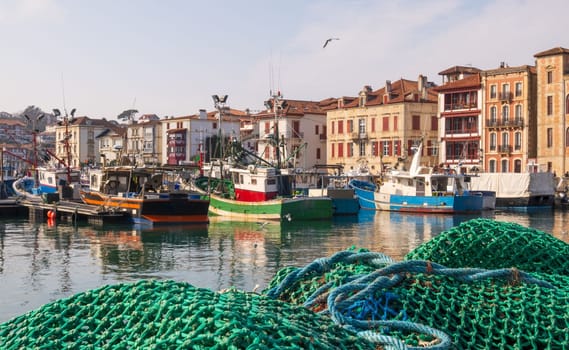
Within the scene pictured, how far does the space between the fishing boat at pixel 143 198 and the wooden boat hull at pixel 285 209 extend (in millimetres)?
3407

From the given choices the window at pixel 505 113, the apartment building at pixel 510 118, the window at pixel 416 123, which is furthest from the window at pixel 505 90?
the window at pixel 416 123

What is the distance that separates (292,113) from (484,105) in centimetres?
2198

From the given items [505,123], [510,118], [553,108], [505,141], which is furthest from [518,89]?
[505,141]

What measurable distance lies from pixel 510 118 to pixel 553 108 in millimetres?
3877

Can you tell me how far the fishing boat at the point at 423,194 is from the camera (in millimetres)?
47562

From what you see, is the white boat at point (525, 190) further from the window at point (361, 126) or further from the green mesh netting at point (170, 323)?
the green mesh netting at point (170, 323)

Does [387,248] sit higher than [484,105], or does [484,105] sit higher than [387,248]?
[484,105]

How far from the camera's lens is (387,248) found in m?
27.9

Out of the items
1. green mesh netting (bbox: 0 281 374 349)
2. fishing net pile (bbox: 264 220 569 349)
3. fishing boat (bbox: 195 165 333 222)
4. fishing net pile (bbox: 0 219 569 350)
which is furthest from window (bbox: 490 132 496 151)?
green mesh netting (bbox: 0 281 374 349)

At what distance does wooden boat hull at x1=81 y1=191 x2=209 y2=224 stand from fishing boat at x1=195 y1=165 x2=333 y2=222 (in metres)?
4.67

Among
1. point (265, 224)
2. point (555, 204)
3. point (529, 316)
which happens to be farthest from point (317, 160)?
point (529, 316)

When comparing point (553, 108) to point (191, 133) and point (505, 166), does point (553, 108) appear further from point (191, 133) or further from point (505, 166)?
point (191, 133)

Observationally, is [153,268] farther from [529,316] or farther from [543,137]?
[543,137]

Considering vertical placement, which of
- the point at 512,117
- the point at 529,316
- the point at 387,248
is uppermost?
the point at 512,117
